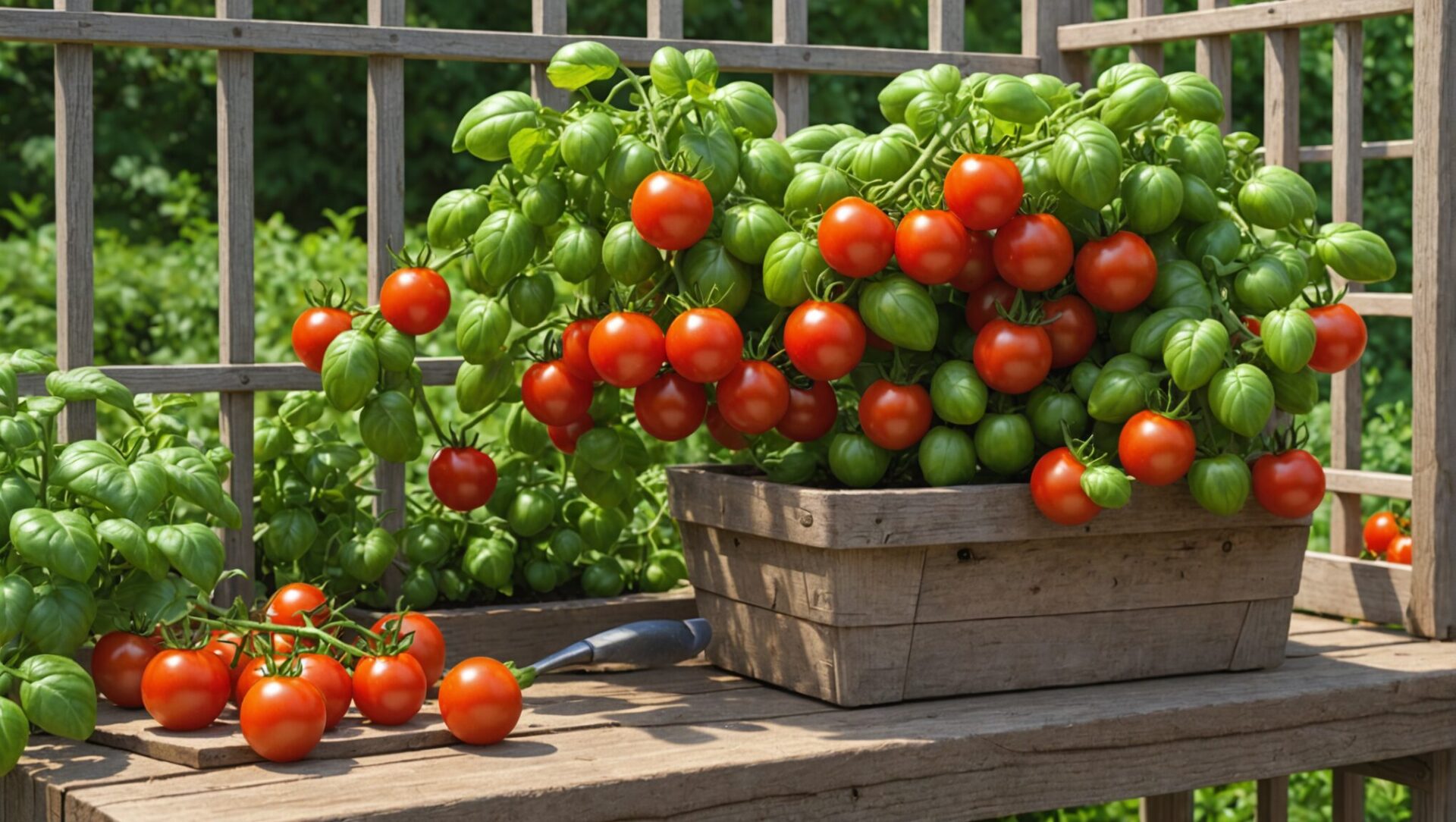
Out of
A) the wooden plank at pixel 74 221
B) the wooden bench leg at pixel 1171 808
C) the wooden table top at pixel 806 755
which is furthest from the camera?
Result: the wooden bench leg at pixel 1171 808

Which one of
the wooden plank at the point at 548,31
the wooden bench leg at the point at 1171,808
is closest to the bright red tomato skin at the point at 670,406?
the wooden plank at the point at 548,31

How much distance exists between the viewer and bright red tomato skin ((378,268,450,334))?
1.78 meters

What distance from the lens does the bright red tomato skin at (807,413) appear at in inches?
68.8

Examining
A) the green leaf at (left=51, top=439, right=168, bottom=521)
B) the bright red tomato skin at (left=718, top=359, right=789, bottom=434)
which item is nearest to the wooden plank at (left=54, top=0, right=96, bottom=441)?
the green leaf at (left=51, top=439, right=168, bottom=521)

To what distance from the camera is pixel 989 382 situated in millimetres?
1679

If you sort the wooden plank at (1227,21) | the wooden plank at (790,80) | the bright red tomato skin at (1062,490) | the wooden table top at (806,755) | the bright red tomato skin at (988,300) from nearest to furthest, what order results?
the wooden table top at (806,755)
the bright red tomato skin at (1062,490)
the bright red tomato skin at (988,300)
the wooden plank at (1227,21)
the wooden plank at (790,80)

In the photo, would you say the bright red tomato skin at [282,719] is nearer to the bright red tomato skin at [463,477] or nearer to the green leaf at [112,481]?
the green leaf at [112,481]

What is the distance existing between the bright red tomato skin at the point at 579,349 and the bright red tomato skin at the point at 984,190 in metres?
0.39

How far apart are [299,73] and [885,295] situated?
5.10 m

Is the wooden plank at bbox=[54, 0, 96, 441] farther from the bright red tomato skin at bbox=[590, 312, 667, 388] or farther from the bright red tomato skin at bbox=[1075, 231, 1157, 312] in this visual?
the bright red tomato skin at bbox=[1075, 231, 1157, 312]

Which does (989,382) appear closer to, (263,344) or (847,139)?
(847,139)

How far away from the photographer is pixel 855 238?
5.27 feet

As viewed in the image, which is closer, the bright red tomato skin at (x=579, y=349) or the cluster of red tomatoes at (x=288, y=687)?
the cluster of red tomatoes at (x=288, y=687)

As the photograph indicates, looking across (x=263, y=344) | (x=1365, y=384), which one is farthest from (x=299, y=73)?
(x=1365, y=384)
